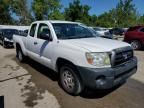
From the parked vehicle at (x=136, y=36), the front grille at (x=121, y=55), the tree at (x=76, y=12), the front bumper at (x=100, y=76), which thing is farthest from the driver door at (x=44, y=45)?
the tree at (x=76, y=12)

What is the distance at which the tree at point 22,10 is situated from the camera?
5553 cm

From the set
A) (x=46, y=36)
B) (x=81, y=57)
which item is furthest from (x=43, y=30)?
(x=81, y=57)

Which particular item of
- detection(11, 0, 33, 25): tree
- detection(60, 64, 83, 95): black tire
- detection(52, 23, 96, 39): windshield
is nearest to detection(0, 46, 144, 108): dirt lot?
detection(60, 64, 83, 95): black tire

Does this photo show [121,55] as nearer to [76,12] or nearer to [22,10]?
[76,12]

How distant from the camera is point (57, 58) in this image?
5.38 meters

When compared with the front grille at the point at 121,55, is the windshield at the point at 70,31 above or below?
above

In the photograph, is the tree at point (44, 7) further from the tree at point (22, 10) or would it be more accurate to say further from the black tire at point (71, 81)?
the black tire at point (71, 81)

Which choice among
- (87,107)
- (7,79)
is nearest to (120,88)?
(87,107)

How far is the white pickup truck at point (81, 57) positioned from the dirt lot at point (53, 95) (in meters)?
0.37

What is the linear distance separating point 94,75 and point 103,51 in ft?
1.91

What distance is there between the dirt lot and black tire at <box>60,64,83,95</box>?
0.17 metres

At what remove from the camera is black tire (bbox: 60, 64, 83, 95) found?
4.85m

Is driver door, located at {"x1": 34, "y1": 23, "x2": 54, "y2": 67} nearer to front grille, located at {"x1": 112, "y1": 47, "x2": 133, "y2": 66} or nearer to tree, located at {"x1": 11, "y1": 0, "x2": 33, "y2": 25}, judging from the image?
front grille, located at {"x1": 112, "y1": 47, "x2": 133, "y2": 66}

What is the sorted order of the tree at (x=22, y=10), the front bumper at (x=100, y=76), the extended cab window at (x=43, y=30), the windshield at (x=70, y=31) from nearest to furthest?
the front bumper at (x=100, y=76) < the windshield at (x=70, y=31) < the extended cab window at (x=43, y=30) < the tree at (x=22, y=10)
